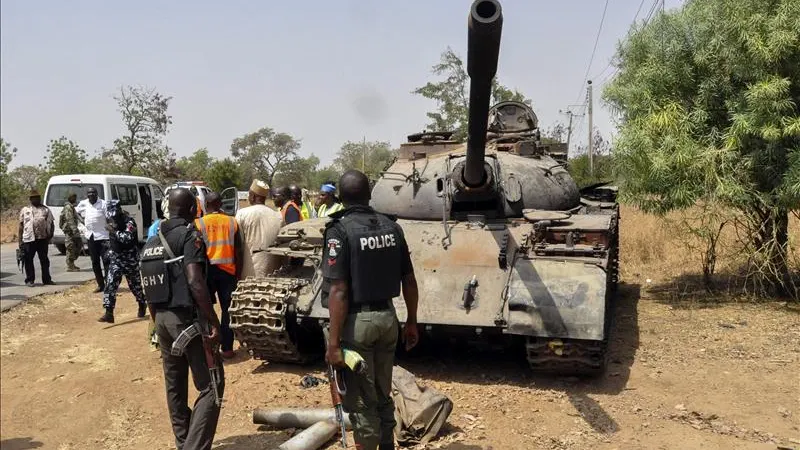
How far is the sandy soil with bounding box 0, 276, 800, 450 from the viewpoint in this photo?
4.91 m

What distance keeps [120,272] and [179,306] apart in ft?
15.7

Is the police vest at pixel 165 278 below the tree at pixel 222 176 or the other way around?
below

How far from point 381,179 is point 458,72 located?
2359 centimetres

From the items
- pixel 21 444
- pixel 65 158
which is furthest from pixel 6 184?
pixel 21 444

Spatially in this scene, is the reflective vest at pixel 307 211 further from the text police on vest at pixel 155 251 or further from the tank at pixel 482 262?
the text police on vest at pixel 155 251

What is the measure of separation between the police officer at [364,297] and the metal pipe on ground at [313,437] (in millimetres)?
739

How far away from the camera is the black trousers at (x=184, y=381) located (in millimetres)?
4305

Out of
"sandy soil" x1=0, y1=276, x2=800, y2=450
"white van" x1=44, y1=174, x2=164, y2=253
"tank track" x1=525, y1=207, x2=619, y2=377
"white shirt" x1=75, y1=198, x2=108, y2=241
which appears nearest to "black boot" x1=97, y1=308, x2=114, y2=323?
"sandy soil" x1=0, y1=276, x2=800, y2=450

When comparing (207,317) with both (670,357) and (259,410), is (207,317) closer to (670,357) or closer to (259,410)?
(259,410)

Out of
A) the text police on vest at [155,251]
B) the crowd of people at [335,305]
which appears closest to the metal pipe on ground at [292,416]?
the crowd of people at [335,305]

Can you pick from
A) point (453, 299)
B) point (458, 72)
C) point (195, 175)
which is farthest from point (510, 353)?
point (195, 175)

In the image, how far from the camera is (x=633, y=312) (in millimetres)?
9070

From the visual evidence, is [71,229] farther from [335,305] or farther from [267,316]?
[335,305]

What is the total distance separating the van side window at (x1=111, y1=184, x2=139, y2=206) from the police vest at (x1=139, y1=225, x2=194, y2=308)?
12.9 meters
